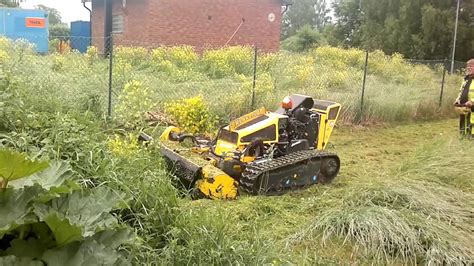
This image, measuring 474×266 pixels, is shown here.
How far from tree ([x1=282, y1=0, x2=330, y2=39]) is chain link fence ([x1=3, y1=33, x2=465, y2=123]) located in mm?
59735

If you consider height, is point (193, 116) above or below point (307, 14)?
below

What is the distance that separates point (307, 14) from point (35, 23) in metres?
58.3

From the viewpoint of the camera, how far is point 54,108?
199 inches

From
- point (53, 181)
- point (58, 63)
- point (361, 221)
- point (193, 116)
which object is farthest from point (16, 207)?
point (58, 63)

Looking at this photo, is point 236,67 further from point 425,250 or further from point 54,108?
point 425,250

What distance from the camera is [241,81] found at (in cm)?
1170

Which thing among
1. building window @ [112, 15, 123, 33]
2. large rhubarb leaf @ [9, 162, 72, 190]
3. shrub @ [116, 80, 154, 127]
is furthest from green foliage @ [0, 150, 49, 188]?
building window @ [112, 15, 123, 33]

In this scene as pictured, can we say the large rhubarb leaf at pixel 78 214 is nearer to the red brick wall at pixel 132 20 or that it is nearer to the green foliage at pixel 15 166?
the green foliage at pixel 15 166

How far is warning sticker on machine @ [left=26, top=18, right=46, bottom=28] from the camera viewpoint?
24.2 m

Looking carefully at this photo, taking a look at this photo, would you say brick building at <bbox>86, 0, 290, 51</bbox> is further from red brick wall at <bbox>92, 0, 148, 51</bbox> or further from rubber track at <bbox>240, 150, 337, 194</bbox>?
rubber track at <bbox>240, 150, 337, 194</bbox>

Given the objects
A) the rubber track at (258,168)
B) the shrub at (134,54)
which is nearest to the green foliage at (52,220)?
the rubber track at (258,168)

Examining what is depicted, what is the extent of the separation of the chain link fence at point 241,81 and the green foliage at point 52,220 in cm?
346

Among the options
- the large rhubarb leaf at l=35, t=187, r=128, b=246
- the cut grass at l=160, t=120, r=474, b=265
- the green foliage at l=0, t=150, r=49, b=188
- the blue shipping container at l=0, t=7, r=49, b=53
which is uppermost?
the blue shipping container at l=0, t=7, r=49, b=53

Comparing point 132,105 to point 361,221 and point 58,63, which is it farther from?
point 58,63
